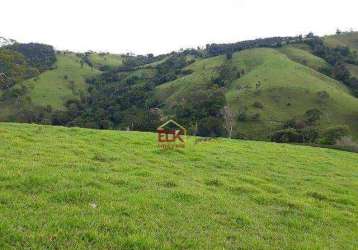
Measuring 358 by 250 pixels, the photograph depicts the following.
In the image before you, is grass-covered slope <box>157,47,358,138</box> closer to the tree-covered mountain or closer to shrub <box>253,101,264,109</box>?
the tree-covered mountain

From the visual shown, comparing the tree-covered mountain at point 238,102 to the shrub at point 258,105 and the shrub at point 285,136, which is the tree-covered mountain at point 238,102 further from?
the shrub at point 258,105

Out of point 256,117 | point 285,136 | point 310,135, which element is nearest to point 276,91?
point 256,117

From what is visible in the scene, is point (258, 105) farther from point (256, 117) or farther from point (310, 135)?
point (310, 135)

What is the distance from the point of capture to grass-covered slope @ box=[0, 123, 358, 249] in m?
10.5

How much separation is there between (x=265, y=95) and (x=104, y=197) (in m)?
142

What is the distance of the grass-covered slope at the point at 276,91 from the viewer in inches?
5281

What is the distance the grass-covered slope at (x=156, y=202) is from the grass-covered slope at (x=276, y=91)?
330 ft

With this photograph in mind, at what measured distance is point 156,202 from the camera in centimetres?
1348

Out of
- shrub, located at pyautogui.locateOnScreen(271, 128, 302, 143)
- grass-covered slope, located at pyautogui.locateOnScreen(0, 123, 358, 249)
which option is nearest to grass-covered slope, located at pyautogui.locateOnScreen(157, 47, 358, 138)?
shrub, located at pyautogui.locateOnScreen(271, 128, 302, 143)

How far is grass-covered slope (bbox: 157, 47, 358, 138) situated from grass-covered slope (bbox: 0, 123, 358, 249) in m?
101

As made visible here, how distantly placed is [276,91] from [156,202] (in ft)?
475

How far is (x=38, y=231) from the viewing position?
32.6 feet

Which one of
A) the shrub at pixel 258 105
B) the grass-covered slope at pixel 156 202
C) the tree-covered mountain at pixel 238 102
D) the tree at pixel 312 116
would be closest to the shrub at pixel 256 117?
the tree-covered mountain at pixel 238 102

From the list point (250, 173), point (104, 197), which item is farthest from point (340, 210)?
point (104, 197)
